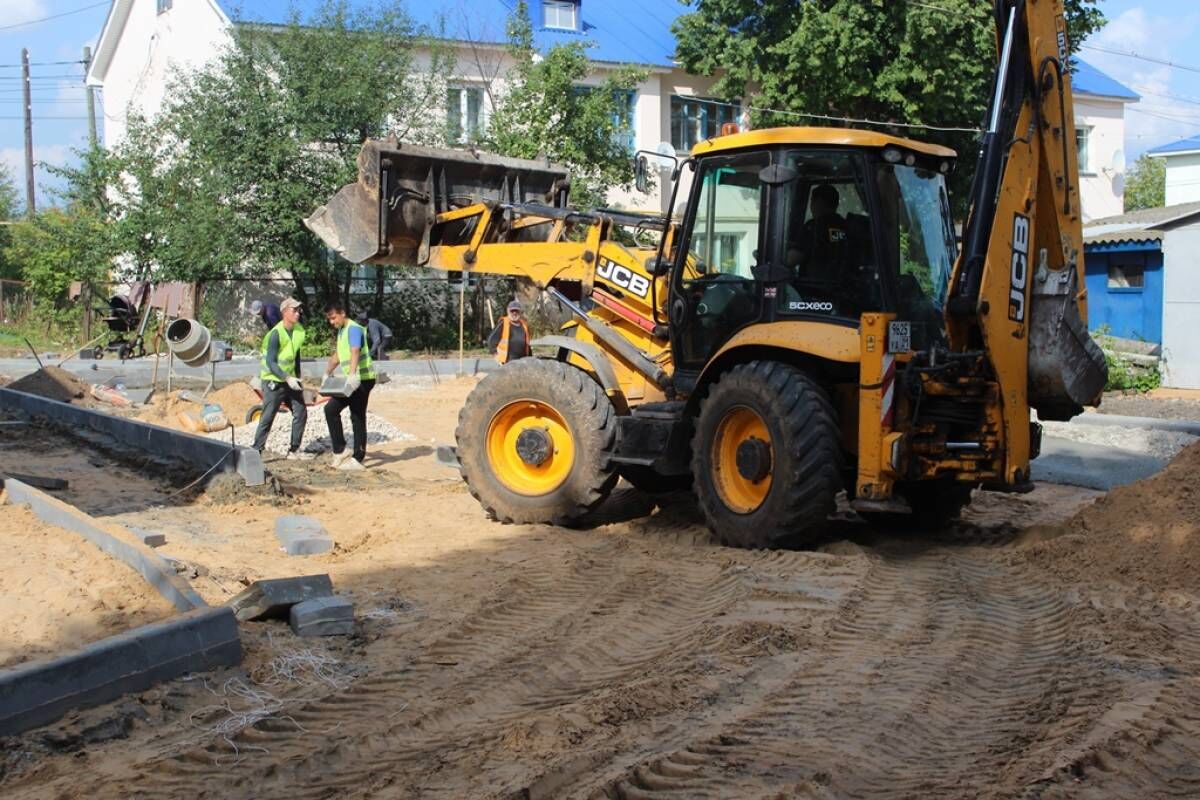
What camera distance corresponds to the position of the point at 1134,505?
809cm

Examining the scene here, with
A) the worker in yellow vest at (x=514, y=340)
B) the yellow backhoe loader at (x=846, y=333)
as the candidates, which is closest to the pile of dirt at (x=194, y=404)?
the worker in yellow vest at (x=514, y=340)

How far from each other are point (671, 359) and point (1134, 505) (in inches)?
138

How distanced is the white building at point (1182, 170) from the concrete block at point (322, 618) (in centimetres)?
5089

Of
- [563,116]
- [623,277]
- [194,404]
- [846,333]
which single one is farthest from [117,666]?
[563,116]

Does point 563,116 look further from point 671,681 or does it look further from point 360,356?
point 671,681

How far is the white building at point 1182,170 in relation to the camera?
50.3m

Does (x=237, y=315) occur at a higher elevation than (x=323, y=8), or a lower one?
lower

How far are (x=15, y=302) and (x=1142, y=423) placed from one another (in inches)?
1188

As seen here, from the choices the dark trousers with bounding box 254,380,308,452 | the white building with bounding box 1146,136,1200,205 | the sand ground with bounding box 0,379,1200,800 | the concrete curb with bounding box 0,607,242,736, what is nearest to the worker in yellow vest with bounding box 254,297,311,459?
the dark trousers with bounding box 254,380,308,452

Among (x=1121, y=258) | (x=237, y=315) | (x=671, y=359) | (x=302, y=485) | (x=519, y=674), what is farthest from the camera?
(x=237, y=315)

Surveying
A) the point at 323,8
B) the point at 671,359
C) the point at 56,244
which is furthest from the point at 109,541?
the point at 56,244

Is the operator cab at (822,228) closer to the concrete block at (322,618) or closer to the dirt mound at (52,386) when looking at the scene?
the concrete block at (322,618)

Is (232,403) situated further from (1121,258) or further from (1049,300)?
(1121,258)

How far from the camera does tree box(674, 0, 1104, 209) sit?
2744cm
